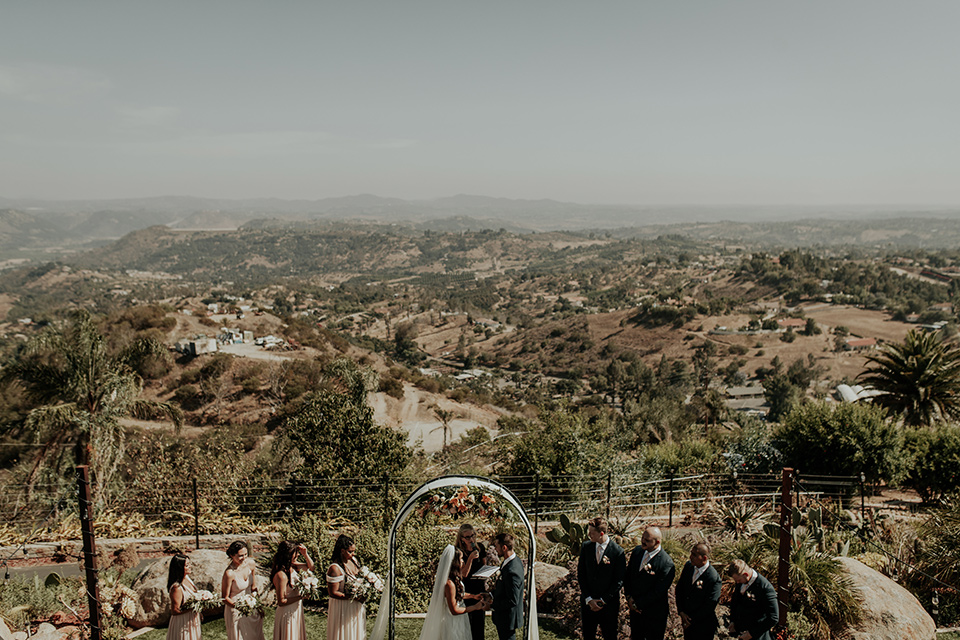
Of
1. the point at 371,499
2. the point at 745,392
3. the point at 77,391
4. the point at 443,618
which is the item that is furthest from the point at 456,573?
the point at 745,392

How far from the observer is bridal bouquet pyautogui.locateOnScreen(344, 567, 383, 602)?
510cm

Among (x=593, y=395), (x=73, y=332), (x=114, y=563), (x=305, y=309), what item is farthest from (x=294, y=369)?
(x=305, y=309)

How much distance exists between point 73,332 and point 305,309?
108931mm

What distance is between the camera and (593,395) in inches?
2464

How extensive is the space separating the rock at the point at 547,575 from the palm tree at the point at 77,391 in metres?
8.53

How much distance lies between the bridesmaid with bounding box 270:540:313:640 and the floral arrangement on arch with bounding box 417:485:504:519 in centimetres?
126

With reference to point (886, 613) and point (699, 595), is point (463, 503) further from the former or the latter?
point (886, 613)

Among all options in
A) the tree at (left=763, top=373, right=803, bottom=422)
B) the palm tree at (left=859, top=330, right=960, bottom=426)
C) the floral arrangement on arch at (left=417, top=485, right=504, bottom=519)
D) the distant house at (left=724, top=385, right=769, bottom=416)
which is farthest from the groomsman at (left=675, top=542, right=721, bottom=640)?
the distant house at (left=724, top=385, right=769, bottom=416)

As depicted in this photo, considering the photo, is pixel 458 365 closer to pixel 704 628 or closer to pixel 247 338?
pixel 247 338

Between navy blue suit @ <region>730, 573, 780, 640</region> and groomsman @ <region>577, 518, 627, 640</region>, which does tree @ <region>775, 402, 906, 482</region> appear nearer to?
navy blue suit @ <region>730, 573, 780, 640</region>

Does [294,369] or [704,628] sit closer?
[704,628]

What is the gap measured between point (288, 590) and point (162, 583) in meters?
2.29

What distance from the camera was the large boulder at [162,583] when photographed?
6102 millimetres

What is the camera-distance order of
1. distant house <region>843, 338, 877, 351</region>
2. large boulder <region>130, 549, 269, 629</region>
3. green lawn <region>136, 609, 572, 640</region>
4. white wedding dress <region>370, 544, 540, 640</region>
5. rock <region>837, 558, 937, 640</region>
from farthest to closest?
distant house <region>843, 338, 877, 351</region> < large boulder <region>130, 549, 269, 629</region> < green lawn <region>136, 609, 572, 640</region> < rock <region>837, 558, 937, 640</region> < white wedding dress <region>370, 544, 540, 640</region>
